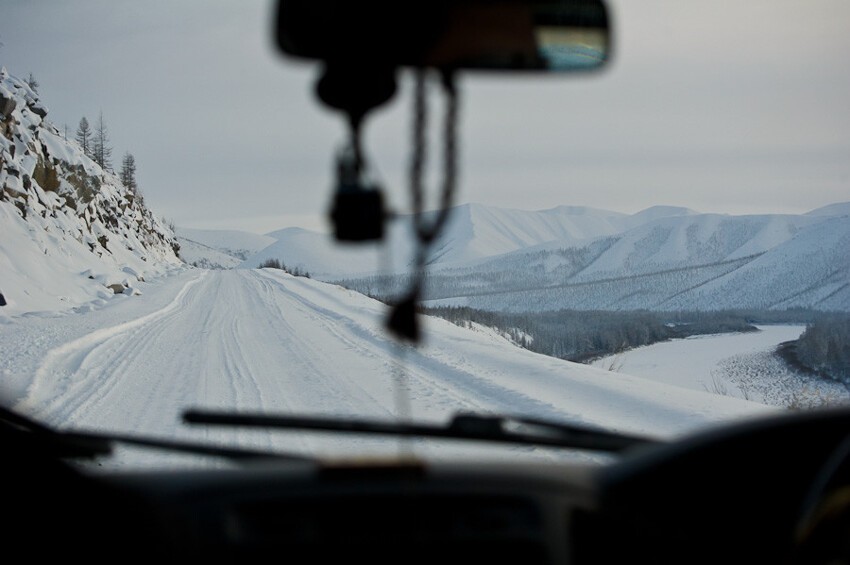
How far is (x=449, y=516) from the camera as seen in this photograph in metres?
1.51

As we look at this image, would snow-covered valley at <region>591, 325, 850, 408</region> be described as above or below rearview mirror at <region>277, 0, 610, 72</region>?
below

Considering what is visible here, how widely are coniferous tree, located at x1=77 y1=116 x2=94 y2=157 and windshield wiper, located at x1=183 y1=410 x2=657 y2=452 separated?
264 ft

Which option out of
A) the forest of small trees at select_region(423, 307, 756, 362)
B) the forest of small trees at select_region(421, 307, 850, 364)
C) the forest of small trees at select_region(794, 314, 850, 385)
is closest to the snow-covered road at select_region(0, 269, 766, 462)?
the forest of small trees at select_region(794, 314, 850, 385)

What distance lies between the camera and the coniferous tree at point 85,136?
75.7 m

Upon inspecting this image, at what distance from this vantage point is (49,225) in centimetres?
2898

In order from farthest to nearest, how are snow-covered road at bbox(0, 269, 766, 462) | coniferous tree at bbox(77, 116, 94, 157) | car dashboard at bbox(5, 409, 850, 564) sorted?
coniferous tree at bbox(77, 116, 94, 157)
snow-covered road at bbox(0, 269, 766, 462)
car dashboard at bbox(5, 409, 850, 564)

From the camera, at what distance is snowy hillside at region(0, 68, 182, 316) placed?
21438 millimetres

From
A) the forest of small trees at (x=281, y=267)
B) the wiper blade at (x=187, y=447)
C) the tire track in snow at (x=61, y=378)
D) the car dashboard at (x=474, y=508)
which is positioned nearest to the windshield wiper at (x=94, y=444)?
the wiper blade at (x=187, y=447)

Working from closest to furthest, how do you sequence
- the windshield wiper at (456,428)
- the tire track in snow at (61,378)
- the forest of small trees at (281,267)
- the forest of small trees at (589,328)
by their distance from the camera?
the windshield wiper at (456,428), the tire track in snow at (61,378), the forest of small trees at (589,328), the forest of small trees at (281,267)

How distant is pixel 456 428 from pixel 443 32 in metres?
1.39

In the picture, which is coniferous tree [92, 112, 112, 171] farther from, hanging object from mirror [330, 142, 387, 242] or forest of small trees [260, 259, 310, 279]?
hanging object from mirror [330, 142, 387, 242]

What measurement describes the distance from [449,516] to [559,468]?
1.74 feet

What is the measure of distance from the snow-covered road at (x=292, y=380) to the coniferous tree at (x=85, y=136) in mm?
67681

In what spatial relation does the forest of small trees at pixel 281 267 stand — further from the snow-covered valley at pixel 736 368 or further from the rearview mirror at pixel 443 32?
the rearview mirror at pixel 443 32
